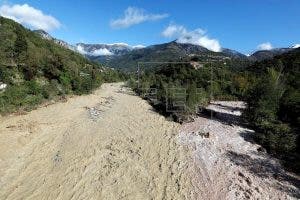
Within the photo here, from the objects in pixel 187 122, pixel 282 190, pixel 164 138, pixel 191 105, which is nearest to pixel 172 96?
pixel 191 105

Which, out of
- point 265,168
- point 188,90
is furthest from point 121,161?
point 188,90

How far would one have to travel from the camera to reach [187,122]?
33688mm

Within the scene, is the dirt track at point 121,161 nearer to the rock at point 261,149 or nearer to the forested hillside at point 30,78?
the rock at point 261,149

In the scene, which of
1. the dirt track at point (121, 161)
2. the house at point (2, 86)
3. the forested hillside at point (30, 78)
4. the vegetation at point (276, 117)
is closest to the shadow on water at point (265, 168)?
the dirt track at point (121, 161)

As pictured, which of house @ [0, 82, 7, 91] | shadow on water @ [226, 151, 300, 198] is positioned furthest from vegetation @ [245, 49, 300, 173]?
house @ [0, 82, 7, 91]

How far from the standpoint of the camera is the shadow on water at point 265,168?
19.2 m

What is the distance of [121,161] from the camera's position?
2167cm

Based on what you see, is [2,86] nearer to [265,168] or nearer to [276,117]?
[265,168]

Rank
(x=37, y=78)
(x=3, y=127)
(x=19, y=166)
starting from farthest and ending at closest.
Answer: (x=37, y=78) → (x=3, y=127) → (x=19, y=166)

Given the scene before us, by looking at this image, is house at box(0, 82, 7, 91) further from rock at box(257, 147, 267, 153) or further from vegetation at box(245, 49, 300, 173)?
rock at box(257, 147, 267, 153)

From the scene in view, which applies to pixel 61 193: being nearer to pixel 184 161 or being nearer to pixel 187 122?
pixel 184 161

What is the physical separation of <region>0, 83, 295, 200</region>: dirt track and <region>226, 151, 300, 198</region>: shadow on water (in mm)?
161

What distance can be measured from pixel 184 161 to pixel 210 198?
16.8 feet

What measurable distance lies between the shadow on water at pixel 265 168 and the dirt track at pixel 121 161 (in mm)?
161
